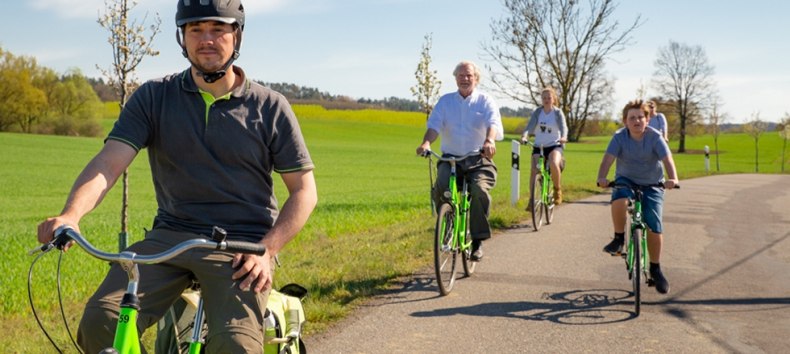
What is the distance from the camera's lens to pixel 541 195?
13117 millimetres

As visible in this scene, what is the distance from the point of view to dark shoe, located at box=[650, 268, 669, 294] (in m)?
8.00

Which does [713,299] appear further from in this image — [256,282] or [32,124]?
[32,124]

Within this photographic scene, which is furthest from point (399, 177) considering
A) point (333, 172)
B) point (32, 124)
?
point (32, 124)

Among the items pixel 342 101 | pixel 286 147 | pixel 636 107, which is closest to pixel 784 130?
pixel 636 107

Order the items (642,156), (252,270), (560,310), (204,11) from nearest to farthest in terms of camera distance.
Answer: (252,270), (204,11), (560,310), (642,156)

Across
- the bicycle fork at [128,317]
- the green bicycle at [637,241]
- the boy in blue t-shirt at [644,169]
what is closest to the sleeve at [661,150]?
the boy in blue t-shirt at [644,169]

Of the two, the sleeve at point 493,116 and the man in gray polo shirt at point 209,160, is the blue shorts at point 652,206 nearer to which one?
the sleeve at point 493,116

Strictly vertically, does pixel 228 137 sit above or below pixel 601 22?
below

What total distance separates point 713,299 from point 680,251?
3205mm

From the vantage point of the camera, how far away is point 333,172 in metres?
45.1

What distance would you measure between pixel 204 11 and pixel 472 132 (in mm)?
5703

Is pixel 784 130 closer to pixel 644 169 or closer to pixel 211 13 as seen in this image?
pixel 644 169

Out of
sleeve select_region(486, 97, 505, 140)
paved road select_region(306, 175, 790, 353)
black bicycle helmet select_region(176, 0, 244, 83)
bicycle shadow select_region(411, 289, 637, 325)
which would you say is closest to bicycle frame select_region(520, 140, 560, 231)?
paved road select_region(306, 175, 790, 353)

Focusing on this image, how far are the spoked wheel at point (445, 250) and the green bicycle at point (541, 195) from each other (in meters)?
4.41
